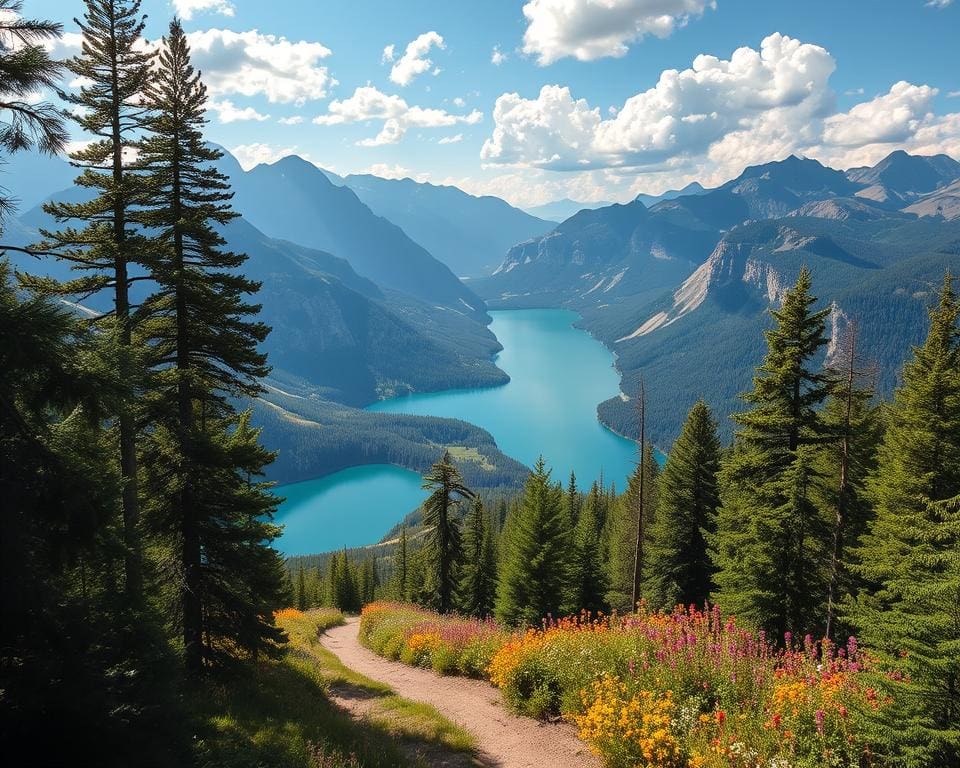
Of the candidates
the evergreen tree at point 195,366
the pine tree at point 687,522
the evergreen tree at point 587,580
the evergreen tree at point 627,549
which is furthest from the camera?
the evergreen tree at point 587,580

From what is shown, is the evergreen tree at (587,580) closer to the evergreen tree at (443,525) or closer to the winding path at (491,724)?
the evergreen tree at (443,525)

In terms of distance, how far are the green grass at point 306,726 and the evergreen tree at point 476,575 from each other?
28.5 meters

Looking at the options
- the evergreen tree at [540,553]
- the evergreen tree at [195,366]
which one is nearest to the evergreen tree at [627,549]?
the evergreen tree at [540,553]

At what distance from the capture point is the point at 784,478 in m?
16.6

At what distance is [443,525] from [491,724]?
26963 millimetres

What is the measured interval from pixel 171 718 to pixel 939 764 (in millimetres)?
8540

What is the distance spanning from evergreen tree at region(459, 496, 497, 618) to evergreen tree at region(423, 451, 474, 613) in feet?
10.8

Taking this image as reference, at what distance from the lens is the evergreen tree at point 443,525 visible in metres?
37.1

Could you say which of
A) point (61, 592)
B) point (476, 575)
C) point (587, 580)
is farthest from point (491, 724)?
point (476, 575)

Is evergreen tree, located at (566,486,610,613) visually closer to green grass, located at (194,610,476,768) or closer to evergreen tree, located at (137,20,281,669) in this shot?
green grass, located at (194,610,476,768)

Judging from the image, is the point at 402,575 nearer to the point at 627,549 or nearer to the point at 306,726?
the point at 627,549

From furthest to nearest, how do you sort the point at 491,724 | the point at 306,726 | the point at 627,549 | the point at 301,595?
1. the point at 301,595
2. the point at 627,549
3. the point at 491,724
4. the point at 306,726

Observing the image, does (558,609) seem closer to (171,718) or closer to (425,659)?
(425,659)

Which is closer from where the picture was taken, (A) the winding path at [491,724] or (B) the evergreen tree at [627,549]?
(A) the winding path at [491,724]
